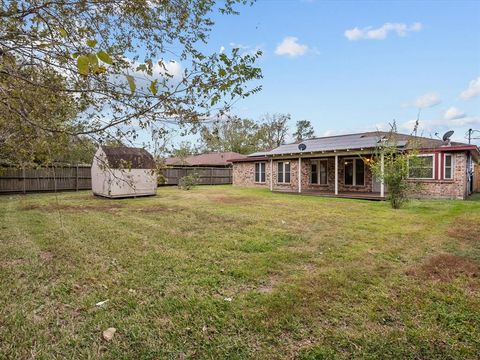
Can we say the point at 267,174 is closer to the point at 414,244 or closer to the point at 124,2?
the point at 414,244

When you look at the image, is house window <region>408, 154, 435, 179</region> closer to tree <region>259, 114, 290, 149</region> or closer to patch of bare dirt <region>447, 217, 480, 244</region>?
patch of bare dirt <region>447, 217, 480, 244</region>

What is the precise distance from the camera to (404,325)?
106 inches

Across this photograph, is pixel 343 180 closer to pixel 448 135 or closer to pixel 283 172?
pixel 283 172

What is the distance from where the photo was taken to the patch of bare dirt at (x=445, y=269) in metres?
3.90

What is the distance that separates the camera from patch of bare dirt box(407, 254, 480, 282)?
12.8 ft

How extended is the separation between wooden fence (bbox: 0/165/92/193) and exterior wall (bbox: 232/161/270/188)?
1083 cm

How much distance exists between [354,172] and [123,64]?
1609 cm

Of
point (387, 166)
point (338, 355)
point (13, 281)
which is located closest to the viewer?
point (338, 355)

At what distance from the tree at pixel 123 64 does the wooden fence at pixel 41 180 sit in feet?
40.4

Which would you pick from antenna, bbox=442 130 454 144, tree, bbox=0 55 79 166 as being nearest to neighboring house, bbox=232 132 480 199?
antenna, bbox=442 130 454 144

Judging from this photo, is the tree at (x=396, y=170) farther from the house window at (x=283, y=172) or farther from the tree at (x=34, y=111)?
the tree at (x=34, y=111)

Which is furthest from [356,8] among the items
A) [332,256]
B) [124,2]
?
[124,2]

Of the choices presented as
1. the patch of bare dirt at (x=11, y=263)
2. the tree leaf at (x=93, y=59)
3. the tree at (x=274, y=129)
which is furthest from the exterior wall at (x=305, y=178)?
the tree at (x=274, y=129)

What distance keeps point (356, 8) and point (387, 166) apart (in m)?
5.27
